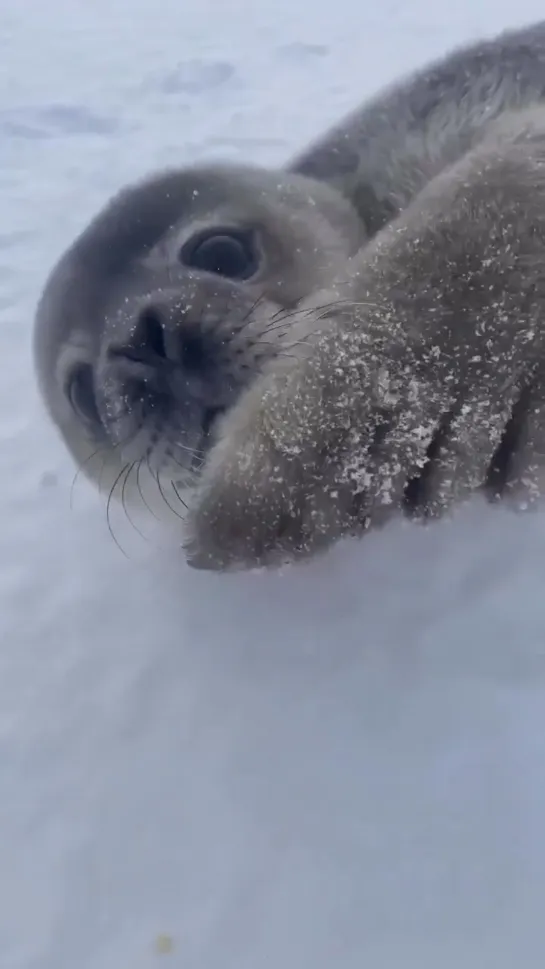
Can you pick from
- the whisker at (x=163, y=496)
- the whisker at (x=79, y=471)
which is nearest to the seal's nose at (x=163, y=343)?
the whisker at (x=163, y=496)

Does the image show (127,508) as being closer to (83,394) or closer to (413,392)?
(83,394)

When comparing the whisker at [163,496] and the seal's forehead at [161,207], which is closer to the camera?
the whisker at [163,496]

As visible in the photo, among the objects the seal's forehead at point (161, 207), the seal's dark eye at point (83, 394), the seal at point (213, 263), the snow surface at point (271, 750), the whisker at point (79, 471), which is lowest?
the snow surface at point (271, 750)

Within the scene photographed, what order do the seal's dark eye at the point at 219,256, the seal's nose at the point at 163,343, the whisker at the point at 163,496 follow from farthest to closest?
1. the seal's dark eye at the point at 219,256
2. the whisker at the point at 163,496
3. the seal's nose at the point at 163,343

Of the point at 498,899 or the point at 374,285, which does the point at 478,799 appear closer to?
the point at 498,899

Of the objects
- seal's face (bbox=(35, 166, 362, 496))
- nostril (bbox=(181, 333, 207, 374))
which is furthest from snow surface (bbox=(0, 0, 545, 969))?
nostril (bbox=(181, 333, 207, 374))

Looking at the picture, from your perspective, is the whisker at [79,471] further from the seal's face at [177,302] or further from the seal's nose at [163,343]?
the seal's nose at [163,343]
